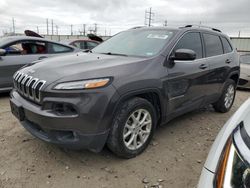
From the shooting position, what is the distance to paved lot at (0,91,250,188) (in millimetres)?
2623

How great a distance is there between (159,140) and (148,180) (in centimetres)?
103

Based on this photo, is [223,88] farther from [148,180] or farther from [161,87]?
[148,180]

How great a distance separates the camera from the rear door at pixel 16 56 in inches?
208

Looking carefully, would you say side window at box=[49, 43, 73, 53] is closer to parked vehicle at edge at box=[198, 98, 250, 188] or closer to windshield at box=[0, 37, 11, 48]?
windshield at box=[0, 37, 11, 48]

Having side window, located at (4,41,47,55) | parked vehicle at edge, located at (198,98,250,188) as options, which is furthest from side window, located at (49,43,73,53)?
parked vehicle at edge, located at (198,98,250,188)

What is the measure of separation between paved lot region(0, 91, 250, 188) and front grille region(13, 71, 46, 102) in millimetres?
779

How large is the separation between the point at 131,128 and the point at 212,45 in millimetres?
2552

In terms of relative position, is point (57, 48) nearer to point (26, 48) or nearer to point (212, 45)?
point (26, 48)

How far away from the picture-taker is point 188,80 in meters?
3.66

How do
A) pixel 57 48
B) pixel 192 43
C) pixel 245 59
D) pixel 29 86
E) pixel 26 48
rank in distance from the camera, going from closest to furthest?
pixel 29 86 < pixel 192 43 < pixel 26 48 < pixel 57 48 < pixel 245 59

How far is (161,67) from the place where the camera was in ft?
10.5

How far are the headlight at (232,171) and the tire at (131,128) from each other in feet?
4.88

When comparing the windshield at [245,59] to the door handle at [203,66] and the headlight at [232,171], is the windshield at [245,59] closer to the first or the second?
the door handle at [203,66]

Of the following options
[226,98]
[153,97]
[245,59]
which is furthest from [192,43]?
[245,59]
